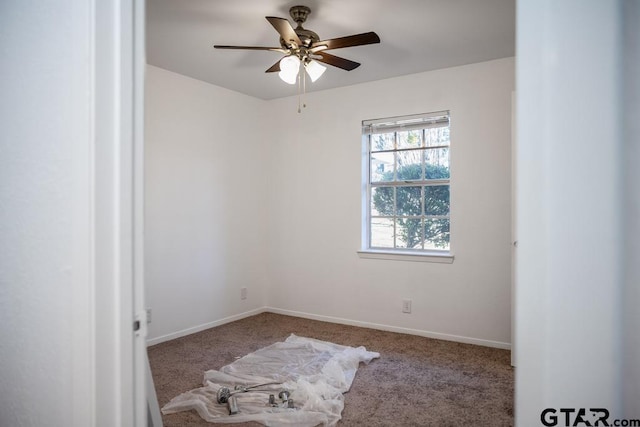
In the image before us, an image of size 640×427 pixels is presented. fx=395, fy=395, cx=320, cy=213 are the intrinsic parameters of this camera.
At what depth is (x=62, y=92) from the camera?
102 cm

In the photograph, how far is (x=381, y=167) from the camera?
4148 mm

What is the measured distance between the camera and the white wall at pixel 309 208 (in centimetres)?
350

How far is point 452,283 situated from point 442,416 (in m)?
1.56

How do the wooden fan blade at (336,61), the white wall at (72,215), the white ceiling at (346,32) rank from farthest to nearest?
the wooden fan blade at (336,61), the white ceiling at (346,32), the white wall at (72,215)

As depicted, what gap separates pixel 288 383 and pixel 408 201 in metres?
2.16

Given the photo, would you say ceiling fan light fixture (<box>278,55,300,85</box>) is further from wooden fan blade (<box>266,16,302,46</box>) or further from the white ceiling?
the white ceiling

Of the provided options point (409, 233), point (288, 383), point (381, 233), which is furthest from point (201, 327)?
point (409, 233)

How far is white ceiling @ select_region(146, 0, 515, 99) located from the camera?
251cm

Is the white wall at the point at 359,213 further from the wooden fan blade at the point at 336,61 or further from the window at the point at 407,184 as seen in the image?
the wooden fan blade at the point at 336,61

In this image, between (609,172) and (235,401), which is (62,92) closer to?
(609,172)

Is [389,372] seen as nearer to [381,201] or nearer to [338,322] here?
[338,322]

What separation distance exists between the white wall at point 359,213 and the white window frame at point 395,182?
2.7 inches

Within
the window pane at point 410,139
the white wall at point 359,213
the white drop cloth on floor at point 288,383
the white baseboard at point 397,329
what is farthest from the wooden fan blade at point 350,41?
the white baseboard at point 397,329

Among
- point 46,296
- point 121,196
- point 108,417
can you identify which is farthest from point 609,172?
point 46,296
